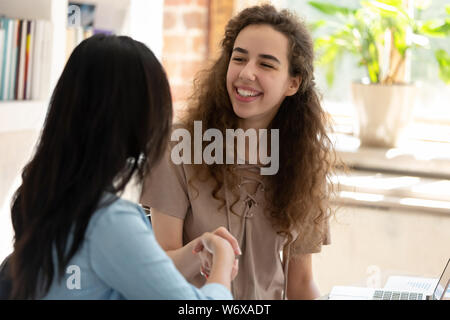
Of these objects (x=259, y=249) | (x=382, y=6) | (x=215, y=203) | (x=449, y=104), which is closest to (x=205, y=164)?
(x=215, y=203)

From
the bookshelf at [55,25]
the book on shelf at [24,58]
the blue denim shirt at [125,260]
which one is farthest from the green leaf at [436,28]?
the blue denim shirt at [125,260]

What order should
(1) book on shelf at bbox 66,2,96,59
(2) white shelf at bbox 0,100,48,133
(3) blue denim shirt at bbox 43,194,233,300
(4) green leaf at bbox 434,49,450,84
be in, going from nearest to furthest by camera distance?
1. (3) blue denim shirt at bbox 43,194,233,300
2. (2) white shelf at bbox 0,100,48,133
3. (1) book on shelf at bbox 66,2,96,59
4. (4) green leaf at bbox 434,49,450,84

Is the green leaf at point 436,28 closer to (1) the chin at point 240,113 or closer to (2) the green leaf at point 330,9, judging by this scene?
(2) the green leaf at point 330,9

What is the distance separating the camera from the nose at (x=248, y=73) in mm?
1407

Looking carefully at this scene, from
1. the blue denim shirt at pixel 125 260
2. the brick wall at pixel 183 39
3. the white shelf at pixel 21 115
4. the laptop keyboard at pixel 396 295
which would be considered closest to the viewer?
the blue denim shirt at pixel 125 260

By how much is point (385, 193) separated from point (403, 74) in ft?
1.69

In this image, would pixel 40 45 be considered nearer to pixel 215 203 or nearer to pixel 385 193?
pixel 215 203

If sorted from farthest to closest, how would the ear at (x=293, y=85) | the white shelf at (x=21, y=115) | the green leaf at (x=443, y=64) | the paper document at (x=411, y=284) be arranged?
the green leaf at (x=443, y=64) < the white shelf at (x=21, y=115) < the ear at (x=293, y=85) < the paper document at (x=411, y=284)

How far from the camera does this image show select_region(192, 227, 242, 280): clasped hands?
3.17 feet

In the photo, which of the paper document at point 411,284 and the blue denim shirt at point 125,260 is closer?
the blue denim shirt at point 125,260

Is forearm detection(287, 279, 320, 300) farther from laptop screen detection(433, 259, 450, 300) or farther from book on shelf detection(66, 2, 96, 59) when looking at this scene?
book on shelf detection(66, 2, 96, 59)

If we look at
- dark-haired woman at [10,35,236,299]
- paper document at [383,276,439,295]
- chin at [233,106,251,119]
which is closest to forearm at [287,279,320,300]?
paper document at [383,276,439,295]

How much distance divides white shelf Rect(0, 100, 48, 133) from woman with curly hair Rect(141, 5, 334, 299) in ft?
2.19

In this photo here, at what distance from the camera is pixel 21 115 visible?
6.43 ft
